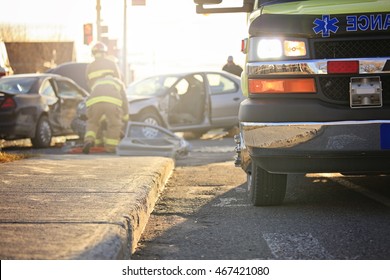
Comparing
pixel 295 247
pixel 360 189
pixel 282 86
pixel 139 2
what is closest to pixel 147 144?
pixel 360 189

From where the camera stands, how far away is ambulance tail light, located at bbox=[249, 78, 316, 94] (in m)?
5.48

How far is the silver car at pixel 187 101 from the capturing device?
50.6 ft

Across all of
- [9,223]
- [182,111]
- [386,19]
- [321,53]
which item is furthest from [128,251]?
[182,111]

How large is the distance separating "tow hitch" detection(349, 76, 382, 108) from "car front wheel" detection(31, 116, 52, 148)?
9.34m

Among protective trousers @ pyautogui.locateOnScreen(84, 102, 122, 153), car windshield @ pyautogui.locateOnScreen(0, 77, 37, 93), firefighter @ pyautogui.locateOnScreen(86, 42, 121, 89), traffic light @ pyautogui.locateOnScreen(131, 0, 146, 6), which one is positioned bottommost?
protective trousers @ pyautogui.locateOnScreen(84, 102, 122, 153)

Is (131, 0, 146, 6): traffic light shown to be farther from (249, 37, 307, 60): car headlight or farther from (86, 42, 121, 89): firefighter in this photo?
(249, 37, 307, 60): car headlight

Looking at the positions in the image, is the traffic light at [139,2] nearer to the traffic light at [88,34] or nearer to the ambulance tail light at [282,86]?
the traffic light at [88,34]

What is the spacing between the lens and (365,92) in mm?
5387

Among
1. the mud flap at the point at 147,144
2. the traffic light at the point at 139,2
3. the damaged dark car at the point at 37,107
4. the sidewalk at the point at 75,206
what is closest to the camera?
the sidewalk at the point at 75,206

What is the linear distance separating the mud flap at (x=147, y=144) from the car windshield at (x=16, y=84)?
323cm

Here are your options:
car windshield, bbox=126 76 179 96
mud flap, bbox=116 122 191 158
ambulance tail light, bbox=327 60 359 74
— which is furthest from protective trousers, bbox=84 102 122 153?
ambulance tail light, bbox=327 60 359 74

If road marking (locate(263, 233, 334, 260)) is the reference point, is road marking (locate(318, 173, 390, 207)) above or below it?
below

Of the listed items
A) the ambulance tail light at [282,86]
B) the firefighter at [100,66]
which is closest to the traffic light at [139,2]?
the firefighter at [100,66]
